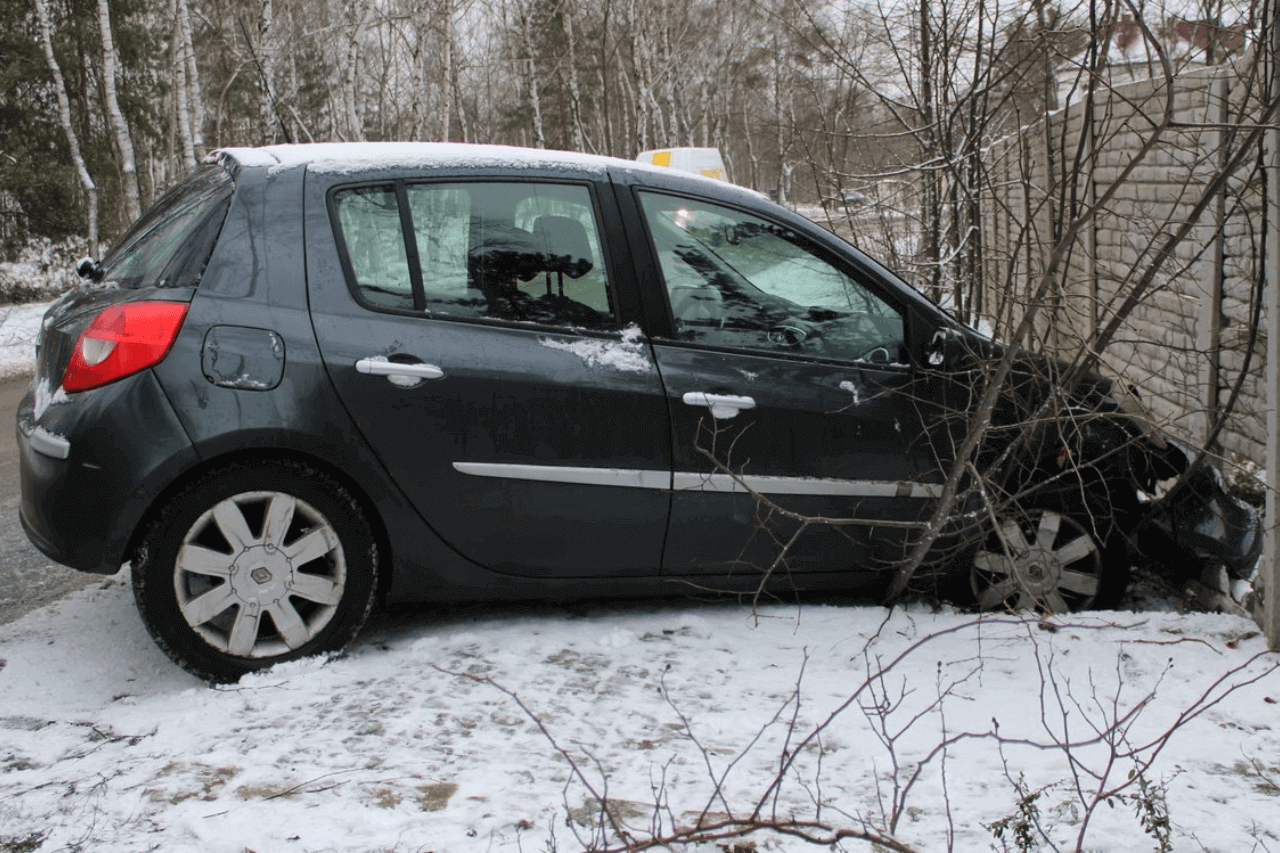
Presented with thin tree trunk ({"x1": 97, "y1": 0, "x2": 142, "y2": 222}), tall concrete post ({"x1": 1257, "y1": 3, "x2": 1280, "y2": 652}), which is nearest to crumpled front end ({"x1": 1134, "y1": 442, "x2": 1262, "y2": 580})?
tall concrete post ({"x1": 1257, "y1": 3, "x2": 1280, "y2": 652})

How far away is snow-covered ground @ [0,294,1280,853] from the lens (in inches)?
106

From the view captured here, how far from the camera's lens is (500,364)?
3.87 meters

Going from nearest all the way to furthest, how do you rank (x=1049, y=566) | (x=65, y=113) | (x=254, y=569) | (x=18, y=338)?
(x=254, y=569) < (x=1049, y=566) < (x=18, y=338) < (x=65, y=113)

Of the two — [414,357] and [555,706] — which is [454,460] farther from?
[555,706]

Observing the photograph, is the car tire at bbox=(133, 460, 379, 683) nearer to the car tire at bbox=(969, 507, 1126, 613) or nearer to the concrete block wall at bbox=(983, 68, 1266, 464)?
the car tire at bbox=(969, 507, 1126, 613)

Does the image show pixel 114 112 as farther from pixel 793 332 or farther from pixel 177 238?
pixel 793 332

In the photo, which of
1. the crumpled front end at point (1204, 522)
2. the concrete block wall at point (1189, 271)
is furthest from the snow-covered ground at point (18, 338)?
the crumpled front end at point (1204, 522)

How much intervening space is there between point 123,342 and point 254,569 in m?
0.79

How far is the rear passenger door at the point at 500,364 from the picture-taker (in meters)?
3.79

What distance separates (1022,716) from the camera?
3486mm

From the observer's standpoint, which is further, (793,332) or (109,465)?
(793,332)

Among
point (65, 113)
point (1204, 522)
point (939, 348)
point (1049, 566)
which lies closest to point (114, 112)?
point (65, 113)

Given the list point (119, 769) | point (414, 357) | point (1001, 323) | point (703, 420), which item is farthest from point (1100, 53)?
point (119, 769)

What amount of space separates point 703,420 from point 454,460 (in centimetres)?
86
